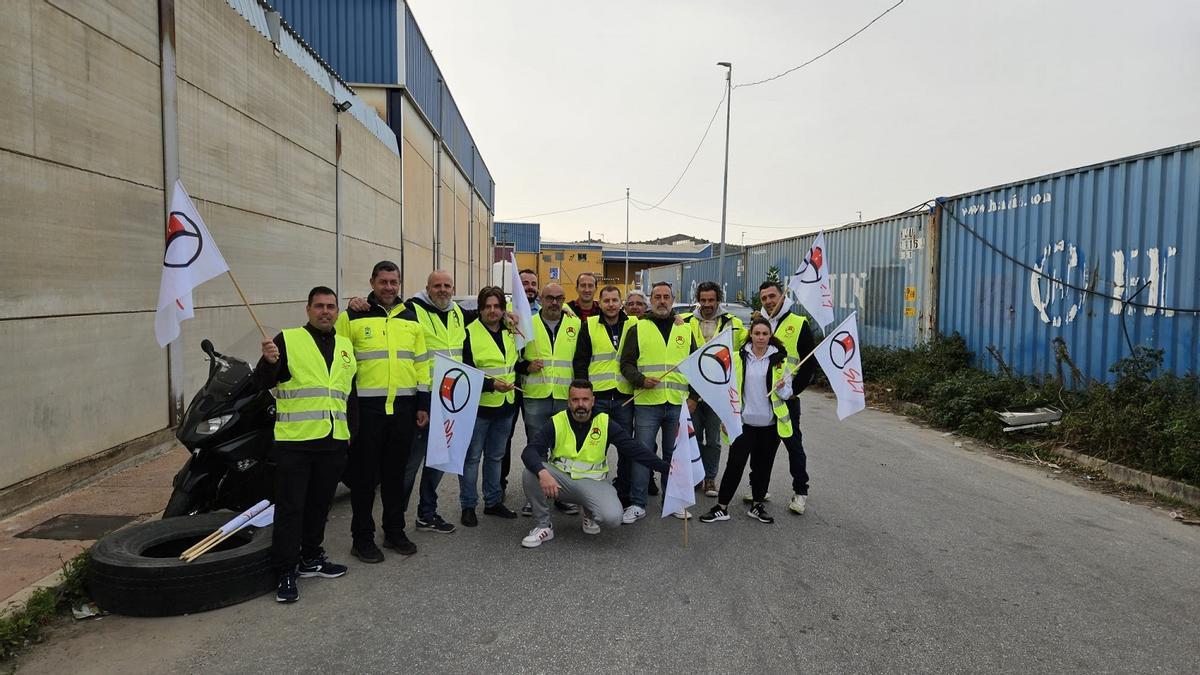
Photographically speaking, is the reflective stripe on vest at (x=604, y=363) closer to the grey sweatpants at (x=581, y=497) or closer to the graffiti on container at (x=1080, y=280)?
the grey sweatpants at (x=581, y=497)

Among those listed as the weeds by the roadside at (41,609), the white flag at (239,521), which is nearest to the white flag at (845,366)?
the white flag at (239,521)

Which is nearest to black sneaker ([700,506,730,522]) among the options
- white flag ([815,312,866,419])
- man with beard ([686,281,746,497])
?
man with beard ([686,281,746,497])

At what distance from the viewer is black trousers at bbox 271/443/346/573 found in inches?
165

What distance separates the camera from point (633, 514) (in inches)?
223

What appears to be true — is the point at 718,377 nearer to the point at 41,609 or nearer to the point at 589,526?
the point at 589,526

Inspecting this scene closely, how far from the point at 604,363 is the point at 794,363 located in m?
1.61

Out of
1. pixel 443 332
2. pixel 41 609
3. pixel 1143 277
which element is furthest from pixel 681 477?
pixel 1143 277

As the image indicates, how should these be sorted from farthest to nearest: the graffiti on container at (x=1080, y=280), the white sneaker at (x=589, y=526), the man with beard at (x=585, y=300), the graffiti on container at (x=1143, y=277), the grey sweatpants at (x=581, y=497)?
the graffiti on container at (x=1080, y=280), the graffiti on container at (x=1143, y=277), the man with beard at (x=585, y=300), the white sneaker at (x=589, y=526), the grey sweatpants at (x=581, y=497)

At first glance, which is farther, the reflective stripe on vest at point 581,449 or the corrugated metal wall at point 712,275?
the corrugated metal wall at point 712,275

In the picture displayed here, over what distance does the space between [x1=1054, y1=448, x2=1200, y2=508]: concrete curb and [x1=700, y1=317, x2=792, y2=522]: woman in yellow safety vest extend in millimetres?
3874

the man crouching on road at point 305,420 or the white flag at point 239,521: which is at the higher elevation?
the man crouching on road at point 305,420

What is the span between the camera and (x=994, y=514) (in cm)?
602

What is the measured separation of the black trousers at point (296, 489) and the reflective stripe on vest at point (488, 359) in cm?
143

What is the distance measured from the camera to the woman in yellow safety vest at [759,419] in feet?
18.8
